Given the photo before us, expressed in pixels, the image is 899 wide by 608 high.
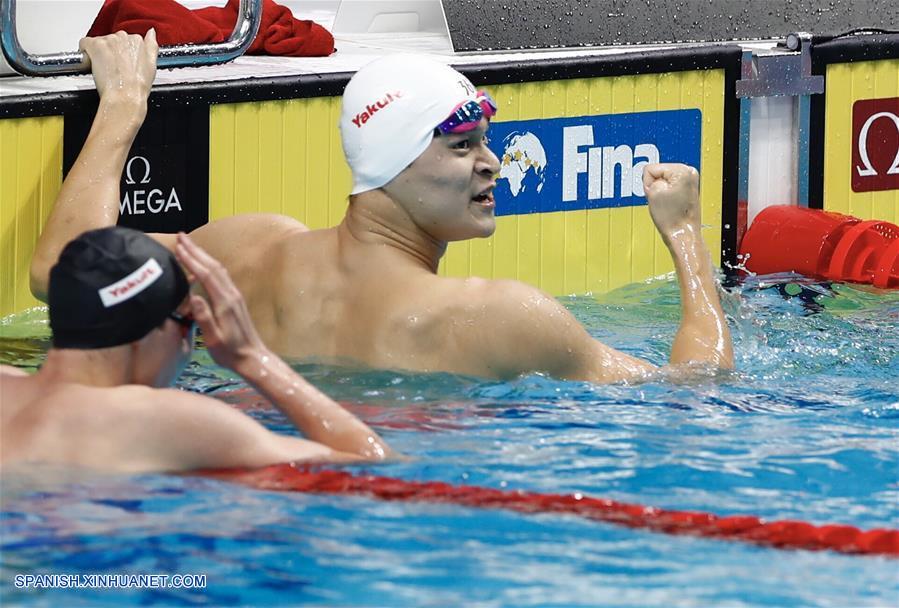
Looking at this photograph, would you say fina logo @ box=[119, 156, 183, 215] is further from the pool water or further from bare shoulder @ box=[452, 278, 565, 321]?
bare shoulder @ box=[452, 278, 565, 321]

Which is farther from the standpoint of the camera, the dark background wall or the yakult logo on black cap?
the dark background wall

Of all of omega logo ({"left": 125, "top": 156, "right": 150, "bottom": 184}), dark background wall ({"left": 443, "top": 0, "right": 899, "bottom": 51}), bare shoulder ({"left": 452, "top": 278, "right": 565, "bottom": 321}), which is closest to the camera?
bare shoulder ({"left": 452, "top": 278, "right": 565, "bottom": 321})

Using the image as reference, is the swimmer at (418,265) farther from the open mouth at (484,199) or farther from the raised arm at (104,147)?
the raised arm at (104,147)

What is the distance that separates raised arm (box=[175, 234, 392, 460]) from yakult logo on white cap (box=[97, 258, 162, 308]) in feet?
0.31

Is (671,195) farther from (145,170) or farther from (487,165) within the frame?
(145,170)

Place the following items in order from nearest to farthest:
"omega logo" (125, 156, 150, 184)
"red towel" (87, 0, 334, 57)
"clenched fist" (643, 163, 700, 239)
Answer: "clenched fist" (643, 163, 700, 239) → "omega logo" (125, 156, 150, 184) → "red towel" (87, 0, 334, 57)

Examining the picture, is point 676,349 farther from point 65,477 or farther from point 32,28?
point 32,28

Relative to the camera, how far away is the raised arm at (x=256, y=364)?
8.98ft

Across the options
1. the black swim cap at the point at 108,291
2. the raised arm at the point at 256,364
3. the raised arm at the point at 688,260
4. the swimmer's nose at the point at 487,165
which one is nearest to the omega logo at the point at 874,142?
the raised arm at the point at 688,260

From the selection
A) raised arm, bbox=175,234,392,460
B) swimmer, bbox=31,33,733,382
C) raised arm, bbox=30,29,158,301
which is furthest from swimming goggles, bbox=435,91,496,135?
raised arm, bbox=30,29,158,301

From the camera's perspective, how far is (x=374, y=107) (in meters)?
3.52

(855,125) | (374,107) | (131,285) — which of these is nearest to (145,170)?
(374,107)

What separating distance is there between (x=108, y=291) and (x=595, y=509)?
94 centimetres

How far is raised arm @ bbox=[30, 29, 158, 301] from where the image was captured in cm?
397
